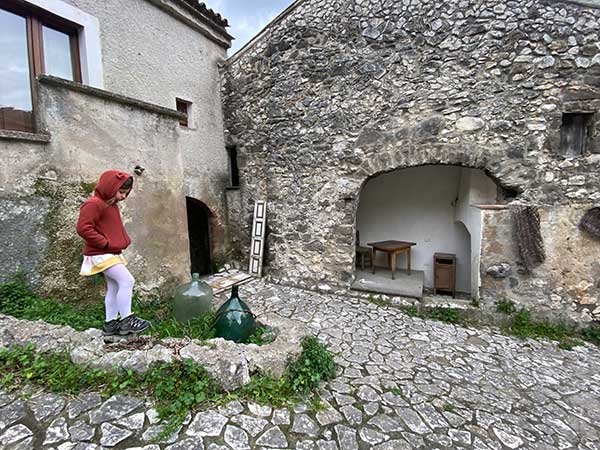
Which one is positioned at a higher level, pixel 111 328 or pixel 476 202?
pixel 476 202

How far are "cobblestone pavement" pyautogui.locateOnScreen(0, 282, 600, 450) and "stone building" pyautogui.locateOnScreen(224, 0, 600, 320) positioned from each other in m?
1.28

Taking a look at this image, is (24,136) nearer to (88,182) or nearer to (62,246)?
(88,182)

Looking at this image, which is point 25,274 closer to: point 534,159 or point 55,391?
point 55,391

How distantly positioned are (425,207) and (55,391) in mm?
6431

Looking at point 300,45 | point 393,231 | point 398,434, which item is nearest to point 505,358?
point 398,434

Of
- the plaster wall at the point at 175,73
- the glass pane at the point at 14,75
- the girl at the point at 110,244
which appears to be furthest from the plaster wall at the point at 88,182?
the girl at the point at 110,244

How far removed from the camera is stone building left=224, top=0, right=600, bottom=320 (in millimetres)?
3809

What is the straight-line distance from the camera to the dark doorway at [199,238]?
598 centimetres

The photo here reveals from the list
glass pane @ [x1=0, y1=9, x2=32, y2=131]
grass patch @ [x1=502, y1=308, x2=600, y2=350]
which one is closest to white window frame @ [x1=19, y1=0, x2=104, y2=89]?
glass pane @ [x1=0, y1=9, x2=32, y2=131]

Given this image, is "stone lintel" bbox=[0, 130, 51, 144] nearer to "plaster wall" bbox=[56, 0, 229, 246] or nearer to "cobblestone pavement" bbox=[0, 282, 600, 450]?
"plaster wall" bbox=[56, 0, 229, 246]

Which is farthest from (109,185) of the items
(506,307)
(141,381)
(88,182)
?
(506,307)

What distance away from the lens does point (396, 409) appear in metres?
2.29

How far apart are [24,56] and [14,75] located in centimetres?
27

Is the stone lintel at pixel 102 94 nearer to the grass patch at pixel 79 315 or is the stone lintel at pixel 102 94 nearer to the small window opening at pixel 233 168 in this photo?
the grass patch at pixel 79 315
